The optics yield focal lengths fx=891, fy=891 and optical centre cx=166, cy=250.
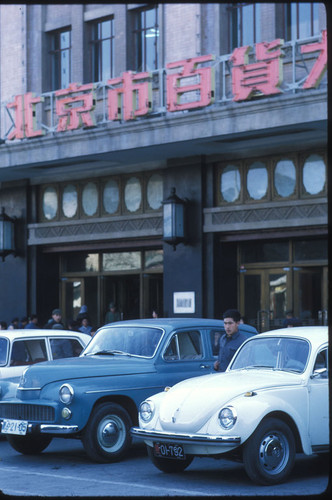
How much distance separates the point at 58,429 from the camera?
10047 mm

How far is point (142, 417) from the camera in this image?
30.6ft

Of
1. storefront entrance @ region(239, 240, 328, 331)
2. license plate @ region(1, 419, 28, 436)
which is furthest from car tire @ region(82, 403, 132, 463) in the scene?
storefront entrance @ region(239, 240, 328, 331)

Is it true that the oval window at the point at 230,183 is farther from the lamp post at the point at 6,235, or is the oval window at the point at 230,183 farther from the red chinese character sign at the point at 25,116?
the lamp post at the point at 6,235

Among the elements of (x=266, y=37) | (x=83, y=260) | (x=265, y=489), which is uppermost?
(x=266, y=37)

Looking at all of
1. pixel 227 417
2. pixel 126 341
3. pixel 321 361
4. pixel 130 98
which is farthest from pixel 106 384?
pixel 130 98

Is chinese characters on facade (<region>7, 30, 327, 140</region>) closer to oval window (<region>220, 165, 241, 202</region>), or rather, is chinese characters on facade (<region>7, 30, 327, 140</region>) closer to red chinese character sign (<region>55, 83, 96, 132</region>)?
red chinese character sign (<region>55, 83, 96, 132</region>)

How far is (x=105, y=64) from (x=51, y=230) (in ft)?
14.9

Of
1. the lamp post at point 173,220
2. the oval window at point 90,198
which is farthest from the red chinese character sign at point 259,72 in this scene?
the oval window at point 90,198

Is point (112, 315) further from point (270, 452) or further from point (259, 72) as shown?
point (270, 452)

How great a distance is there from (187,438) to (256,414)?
0.72 meters

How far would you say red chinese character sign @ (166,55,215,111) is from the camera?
1769 cm

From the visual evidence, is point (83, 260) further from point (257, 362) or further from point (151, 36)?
point (257, 362)

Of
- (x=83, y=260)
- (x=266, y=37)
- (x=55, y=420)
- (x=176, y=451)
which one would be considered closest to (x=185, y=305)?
(x=83, y=260)

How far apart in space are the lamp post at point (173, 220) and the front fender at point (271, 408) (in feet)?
37.4
